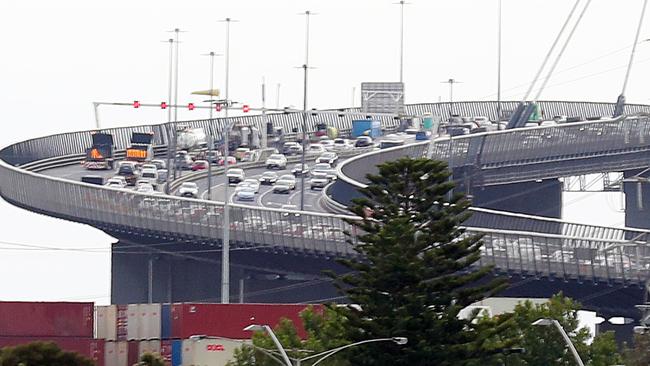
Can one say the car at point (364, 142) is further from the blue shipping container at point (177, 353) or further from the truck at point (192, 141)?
the blue shipping container at point (177, 353)

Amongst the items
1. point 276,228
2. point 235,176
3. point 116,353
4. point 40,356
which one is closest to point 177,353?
point 116,353

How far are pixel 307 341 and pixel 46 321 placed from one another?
15.2 metres

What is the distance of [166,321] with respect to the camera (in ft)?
303

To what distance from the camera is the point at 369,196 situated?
68750 millimetres

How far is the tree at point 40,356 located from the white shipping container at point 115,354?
27.1m

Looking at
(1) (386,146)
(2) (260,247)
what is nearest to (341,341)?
(2) (260,247)

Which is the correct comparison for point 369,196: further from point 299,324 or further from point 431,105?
point 431,105

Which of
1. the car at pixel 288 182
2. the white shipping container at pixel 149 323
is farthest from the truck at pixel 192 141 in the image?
the white shipping container at pixel 149 323

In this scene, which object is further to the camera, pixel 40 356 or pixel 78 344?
pixel 78 344

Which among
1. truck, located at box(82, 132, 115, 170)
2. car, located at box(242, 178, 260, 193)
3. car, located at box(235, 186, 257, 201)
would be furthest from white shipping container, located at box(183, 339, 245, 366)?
truck, located at box(82, 132, 115, 170)

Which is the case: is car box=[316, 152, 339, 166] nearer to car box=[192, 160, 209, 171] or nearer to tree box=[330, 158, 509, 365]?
car box=[192, 160, 209, 171]

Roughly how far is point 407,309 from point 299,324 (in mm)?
26104

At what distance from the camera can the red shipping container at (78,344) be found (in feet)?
282

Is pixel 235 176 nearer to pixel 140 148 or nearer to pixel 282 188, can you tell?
pixel 282 188
